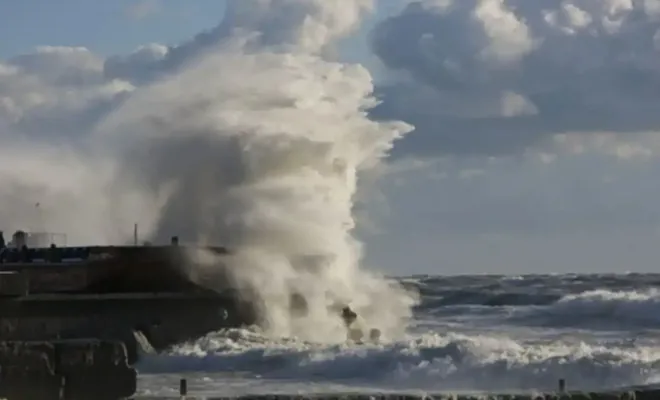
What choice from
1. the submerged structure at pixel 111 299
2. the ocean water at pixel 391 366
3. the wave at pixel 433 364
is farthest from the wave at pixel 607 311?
the wave at pixel 433 364

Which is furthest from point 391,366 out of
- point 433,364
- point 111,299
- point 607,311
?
point 607,311

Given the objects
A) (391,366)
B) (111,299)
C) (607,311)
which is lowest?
(391,366)

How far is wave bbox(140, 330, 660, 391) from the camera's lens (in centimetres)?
2600

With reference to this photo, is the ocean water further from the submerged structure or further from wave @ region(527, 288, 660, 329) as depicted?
wave @ region(527, 288, 660, 329)

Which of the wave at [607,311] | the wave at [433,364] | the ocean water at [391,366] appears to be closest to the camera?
the ocean water at [391,366]

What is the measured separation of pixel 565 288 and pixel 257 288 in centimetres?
4514

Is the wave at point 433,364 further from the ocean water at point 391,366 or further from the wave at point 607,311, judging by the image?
the wave at point 607,311

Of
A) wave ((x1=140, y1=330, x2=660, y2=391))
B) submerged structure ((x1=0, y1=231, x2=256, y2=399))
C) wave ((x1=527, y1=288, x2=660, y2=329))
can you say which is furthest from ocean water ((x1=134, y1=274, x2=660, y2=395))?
wave ((x1=527, y1=288, x2=660, y2=329))

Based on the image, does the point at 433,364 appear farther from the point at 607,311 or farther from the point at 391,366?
the point at 607,311

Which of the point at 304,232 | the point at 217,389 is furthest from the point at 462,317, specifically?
the point at 217,389

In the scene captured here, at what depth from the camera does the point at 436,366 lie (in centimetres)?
2759

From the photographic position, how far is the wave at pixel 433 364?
26000mm

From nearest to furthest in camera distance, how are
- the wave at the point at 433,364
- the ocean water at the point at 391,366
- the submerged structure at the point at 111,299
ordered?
the ocean water at the point at 391,366
the wave at the point at 433,364
the submerged structure at the point at 111,299

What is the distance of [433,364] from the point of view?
27703mm
